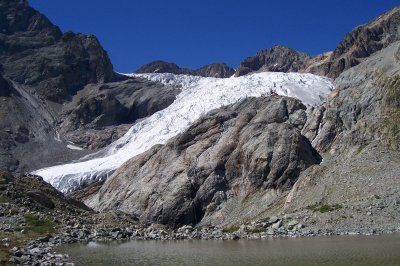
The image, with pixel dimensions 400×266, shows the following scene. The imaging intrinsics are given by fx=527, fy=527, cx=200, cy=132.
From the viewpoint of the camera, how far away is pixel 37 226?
73.8 metres

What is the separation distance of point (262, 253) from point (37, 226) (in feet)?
119

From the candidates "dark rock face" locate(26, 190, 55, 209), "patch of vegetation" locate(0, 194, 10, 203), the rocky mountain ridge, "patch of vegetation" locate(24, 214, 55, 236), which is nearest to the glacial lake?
"patch of vegetation" locate(24, 214, 55, 236)

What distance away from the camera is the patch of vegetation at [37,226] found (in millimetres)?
70812

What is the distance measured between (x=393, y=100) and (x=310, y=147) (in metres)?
20.8

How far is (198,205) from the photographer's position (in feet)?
394

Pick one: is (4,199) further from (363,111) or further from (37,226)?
(363,111)

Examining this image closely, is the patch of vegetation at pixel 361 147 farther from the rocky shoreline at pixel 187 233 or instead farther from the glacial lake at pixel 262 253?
the glacial lake at pixel 262 253

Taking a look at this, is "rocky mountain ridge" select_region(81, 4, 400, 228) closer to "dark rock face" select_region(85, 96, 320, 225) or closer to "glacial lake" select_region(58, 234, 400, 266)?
"dark rock face" select_region(85, 96, 320, 225)

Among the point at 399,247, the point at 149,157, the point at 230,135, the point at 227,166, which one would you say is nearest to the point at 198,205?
the point at 227,166

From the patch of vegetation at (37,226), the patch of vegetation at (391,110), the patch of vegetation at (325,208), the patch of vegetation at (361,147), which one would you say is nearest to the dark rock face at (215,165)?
the patch of vegetation at (361,147)

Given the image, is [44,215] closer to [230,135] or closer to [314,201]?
[314,201]

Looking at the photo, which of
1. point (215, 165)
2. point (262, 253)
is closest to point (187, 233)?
point (262, 253)

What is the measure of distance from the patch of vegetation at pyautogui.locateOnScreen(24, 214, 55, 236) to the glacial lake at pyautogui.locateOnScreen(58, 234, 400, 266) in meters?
8.12

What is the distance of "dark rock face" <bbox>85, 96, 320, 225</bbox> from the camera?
11625 centimetres
